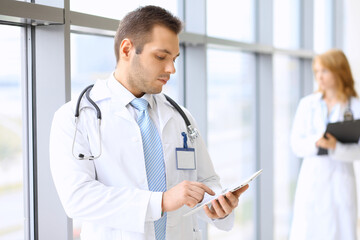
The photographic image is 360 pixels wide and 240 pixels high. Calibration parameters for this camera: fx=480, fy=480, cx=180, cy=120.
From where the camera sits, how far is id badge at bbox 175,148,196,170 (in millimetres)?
1607

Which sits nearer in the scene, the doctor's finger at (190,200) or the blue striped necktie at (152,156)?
the doctor's finger at (190,200)

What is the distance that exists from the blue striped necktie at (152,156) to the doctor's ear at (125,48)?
6.0 inches

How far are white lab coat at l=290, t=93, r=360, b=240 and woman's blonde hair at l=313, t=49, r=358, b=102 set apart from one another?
79mm

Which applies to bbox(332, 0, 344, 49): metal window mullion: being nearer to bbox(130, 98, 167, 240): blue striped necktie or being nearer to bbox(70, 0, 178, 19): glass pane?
bbox(70, 0, 178, 19): glass pane

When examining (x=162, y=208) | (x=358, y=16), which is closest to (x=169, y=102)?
(x=162, y=208)

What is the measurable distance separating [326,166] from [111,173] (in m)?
1.98

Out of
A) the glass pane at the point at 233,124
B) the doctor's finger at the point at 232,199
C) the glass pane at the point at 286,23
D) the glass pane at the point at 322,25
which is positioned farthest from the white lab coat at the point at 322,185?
the glass pane at the point at 322,25

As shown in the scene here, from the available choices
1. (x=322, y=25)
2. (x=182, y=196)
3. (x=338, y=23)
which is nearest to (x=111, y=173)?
(x=182, y=196)

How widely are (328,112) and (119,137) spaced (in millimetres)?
2050

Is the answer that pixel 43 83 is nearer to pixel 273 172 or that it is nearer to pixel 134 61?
pixel 134 61

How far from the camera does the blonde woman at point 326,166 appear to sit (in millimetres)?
3104

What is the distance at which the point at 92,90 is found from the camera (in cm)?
159

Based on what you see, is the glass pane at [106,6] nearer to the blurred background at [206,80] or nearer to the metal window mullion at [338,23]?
the blurred background at [206,80]

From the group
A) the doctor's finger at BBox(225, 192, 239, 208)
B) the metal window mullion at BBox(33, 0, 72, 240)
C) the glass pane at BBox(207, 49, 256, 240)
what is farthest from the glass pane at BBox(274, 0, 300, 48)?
the doctor's finger at BBox(225, 192, 239, 208)
